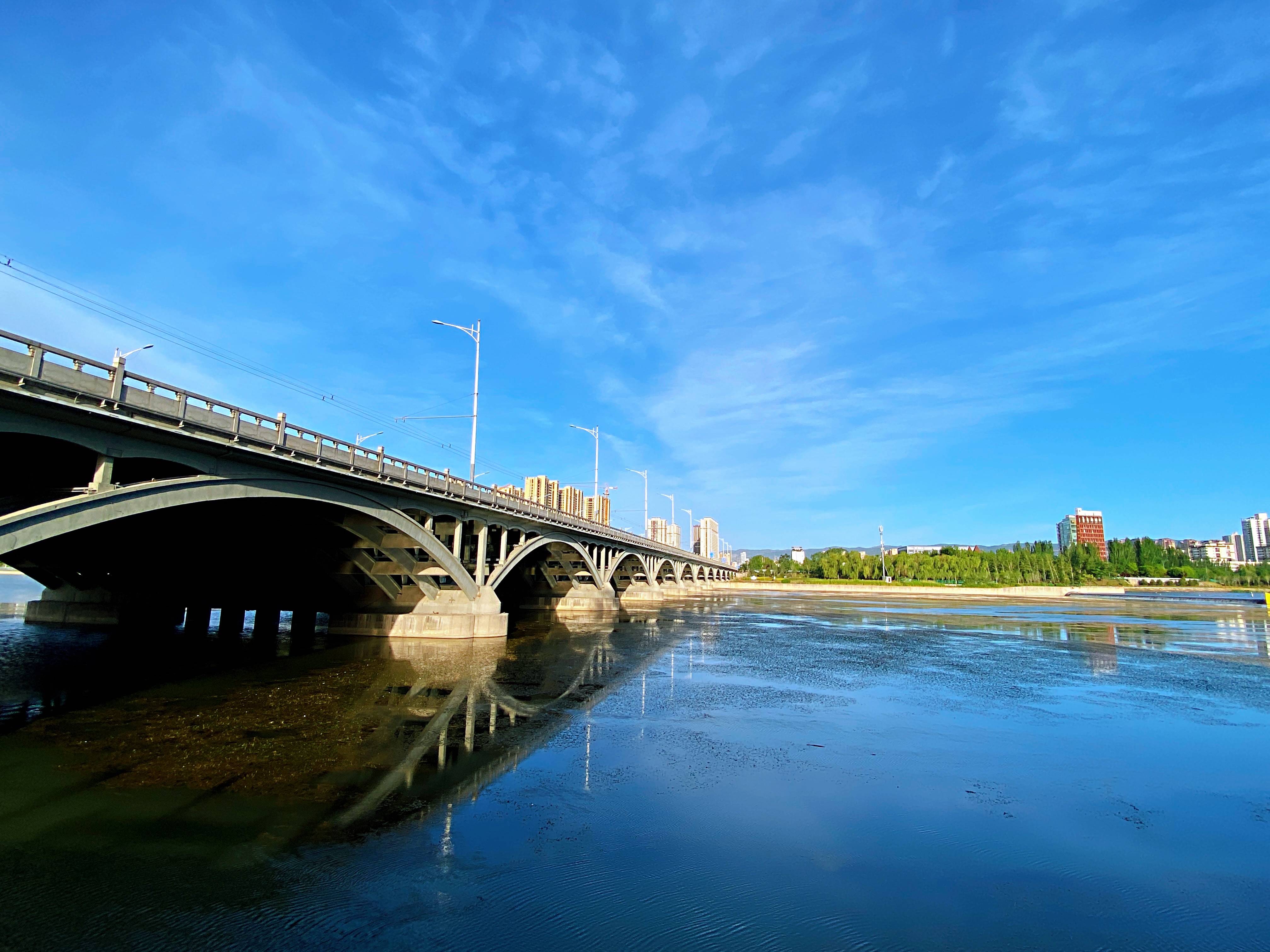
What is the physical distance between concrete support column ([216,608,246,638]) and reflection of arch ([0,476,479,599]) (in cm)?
1375

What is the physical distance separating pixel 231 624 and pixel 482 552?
19.2 m

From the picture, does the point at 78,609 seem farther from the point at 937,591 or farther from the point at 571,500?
the point at 937,591

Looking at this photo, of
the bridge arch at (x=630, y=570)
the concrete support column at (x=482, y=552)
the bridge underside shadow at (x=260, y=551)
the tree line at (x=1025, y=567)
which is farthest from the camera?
the tree line at (x=1025, y=567)

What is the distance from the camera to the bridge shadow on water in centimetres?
923

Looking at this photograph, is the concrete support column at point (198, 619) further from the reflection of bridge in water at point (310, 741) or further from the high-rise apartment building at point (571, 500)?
the high-rise apartment building at point (571, 500)

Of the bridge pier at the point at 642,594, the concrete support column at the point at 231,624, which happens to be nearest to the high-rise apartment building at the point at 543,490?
the bridge pier at the point at 642,594

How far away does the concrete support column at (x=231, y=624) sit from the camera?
3747cm

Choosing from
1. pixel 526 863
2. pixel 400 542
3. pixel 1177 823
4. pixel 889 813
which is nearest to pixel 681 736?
pixel 889 813

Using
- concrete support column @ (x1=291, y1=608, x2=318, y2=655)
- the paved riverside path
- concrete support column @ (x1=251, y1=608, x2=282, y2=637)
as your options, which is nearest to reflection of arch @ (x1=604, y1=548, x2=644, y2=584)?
concrete support column @ (x1=291, y1=608, x2=318, y2=655)

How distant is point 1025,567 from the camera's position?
516 feet

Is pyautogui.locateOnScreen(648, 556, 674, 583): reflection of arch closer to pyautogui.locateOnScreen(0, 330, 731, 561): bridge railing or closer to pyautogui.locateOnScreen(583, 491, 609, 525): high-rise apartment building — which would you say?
pyautogui.locateOnScreen(583, 491, 609, 525): high-rise apartment building

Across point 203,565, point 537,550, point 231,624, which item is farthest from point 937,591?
point 203,565

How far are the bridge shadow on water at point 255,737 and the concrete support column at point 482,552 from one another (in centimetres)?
785

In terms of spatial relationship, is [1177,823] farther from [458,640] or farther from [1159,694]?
[458,640]
